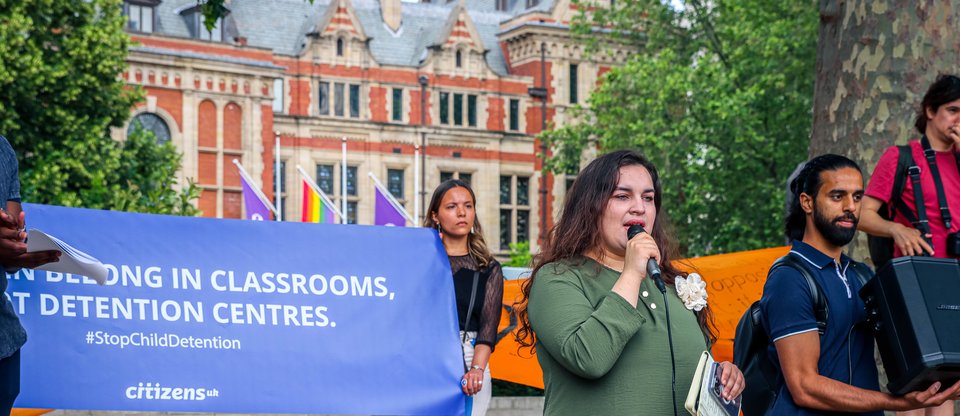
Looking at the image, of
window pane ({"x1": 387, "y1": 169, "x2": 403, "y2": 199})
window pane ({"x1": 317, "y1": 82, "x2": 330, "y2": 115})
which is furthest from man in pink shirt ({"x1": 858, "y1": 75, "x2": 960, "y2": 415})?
window pane ({"x1": 387, "y1": 169, "x2": 403, "y2": 199})

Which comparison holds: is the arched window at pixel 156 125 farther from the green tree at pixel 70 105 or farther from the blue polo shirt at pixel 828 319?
the blue polo shirt at pixel 828 319

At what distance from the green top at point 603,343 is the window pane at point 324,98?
170 feet

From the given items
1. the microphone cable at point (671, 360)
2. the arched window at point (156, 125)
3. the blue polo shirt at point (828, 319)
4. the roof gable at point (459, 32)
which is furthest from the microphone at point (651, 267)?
the roof gable at point (459, 32)

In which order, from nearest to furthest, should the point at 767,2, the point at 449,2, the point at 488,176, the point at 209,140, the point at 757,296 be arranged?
the point at 757,296, the point at 767,2, the point at 209,140, the point at 488,176, the point at 449,2

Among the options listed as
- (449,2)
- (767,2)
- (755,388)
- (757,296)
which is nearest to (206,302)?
(757,296)

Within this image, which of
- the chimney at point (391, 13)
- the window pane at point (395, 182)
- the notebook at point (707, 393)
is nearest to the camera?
the notebook at point (707, 393)

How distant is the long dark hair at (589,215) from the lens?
13.3 ft

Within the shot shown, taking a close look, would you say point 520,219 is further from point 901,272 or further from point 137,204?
point 901,272

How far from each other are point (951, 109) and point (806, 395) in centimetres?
175

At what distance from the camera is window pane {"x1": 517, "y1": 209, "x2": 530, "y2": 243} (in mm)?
60000

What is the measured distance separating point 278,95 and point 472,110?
820 cm

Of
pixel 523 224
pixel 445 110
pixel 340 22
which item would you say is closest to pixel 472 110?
pixel 445 110

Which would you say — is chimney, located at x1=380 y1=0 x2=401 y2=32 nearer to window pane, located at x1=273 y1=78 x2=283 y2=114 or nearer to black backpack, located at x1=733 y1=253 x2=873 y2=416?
window pane, located at x1=273 y1=78 x2=283 y2=114

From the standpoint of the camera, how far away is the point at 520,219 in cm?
6022
